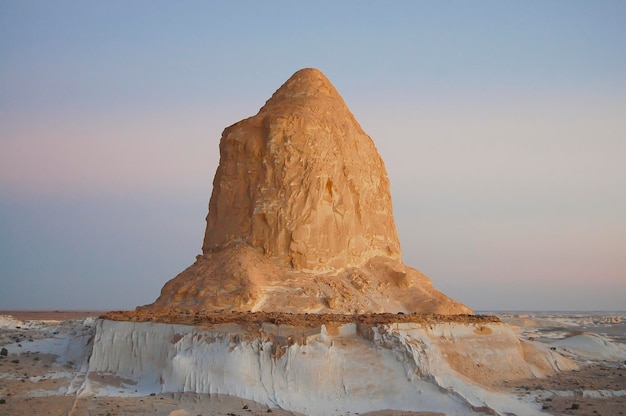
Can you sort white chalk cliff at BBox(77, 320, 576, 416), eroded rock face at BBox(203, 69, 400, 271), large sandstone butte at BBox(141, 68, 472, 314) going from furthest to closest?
eroded rock face at BBox(203, 69, 400, 271), large sandstone butte at BBox(141, 68, 472, 314), white chalk cliff at BBox(77, 320, 576, 416)

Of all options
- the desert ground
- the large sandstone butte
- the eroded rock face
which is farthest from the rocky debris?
the eroded rock face

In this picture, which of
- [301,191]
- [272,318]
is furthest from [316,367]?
[301,191]

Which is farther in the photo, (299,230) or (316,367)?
→ (299,230)

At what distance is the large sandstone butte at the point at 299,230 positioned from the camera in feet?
76.0

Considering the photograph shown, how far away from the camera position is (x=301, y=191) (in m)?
24.7

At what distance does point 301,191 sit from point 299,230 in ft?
4.72

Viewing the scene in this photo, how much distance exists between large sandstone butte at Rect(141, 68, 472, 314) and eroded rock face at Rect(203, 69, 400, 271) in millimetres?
38

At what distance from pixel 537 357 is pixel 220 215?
1202cm

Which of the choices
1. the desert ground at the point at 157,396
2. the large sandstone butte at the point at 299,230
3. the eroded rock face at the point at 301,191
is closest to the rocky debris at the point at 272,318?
the desert ground at the point at 157,396

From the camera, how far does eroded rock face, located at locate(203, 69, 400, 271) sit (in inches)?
961

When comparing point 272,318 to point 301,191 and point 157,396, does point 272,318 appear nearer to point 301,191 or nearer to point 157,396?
point 157,396

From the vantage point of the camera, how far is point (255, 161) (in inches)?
1010

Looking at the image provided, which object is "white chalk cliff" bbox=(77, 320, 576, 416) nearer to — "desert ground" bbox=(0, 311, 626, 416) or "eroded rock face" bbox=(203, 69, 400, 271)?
"desert ground" bbox=(0, 311, 626, 416)

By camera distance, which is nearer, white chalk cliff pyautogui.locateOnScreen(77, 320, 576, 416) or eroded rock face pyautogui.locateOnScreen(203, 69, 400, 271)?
white chalk cliff pyautogui.locateOnScreen(77, 320, 576, 416)
